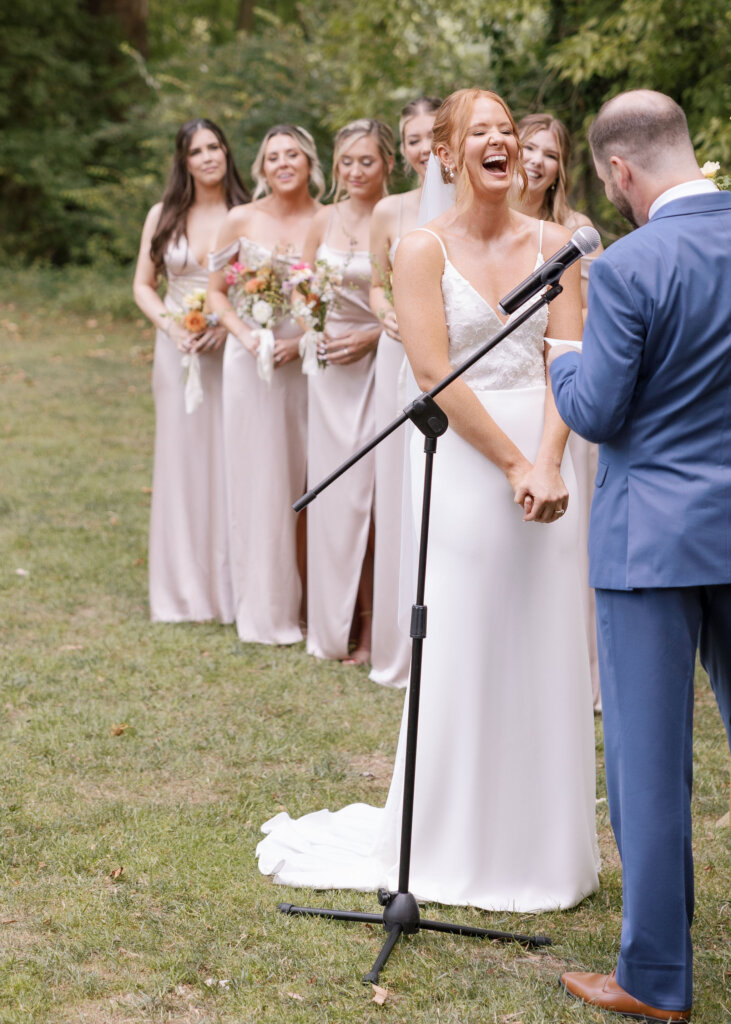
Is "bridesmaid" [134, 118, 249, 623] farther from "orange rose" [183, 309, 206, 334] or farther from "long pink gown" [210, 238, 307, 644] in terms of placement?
"long pink gown" [210, 238, 307, 644]

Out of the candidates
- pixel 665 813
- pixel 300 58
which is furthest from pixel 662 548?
pixel 300 58

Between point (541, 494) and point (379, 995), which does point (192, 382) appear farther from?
point (379, 995)

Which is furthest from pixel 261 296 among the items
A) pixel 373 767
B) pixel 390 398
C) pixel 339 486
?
pixel 373 767

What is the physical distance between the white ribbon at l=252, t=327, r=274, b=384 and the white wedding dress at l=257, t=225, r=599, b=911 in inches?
116

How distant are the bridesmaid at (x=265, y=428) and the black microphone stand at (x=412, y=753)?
3.28 metres

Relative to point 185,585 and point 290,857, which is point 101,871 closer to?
point 290,857

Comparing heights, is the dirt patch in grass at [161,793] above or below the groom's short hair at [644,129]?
below

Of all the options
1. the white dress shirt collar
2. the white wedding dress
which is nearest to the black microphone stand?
the white wedding dress

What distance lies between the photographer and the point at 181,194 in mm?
7438

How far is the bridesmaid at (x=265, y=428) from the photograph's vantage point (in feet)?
23.2

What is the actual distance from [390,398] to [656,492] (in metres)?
3.53

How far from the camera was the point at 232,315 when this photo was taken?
7.16 m

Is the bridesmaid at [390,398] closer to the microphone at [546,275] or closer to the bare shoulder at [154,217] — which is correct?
the bare shoulder at [154,217]

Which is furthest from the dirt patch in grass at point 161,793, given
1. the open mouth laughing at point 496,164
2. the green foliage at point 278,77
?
the green foliage at point 278,77
